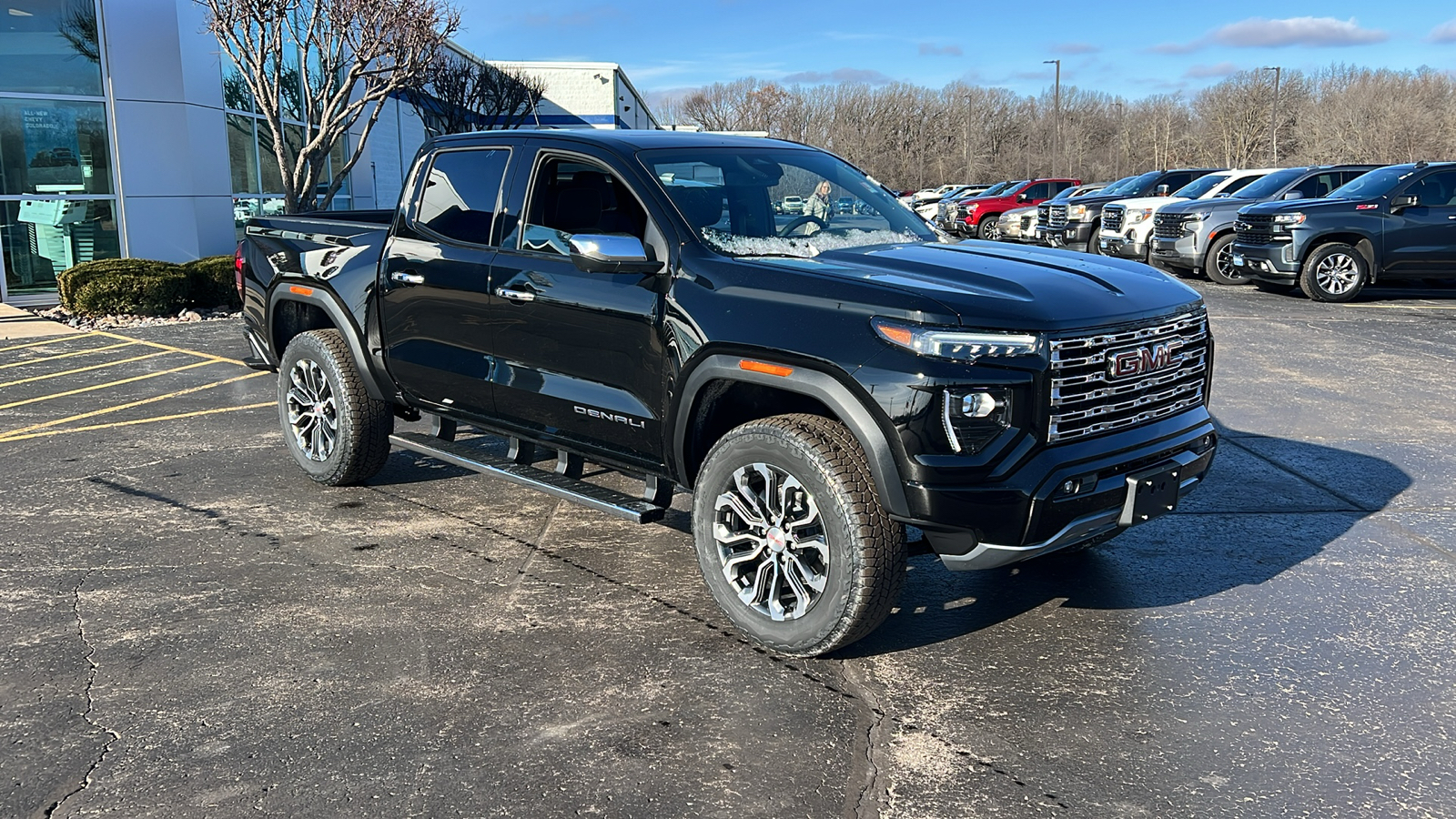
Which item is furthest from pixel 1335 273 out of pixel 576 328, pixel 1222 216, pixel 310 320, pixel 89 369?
pixel 89 369

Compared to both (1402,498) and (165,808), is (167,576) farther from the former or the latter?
(1402,498)

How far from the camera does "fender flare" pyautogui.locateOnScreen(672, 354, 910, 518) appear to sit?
3830 mm

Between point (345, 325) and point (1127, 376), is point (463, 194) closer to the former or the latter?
point (345, 325)

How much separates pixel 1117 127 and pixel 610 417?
104 metres

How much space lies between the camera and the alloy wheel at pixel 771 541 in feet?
13.5

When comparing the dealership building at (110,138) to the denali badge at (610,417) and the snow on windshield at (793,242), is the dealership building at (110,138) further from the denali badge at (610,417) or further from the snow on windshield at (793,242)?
the snow on windshield at (793,242)

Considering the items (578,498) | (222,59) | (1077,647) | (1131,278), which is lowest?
(1077,647)

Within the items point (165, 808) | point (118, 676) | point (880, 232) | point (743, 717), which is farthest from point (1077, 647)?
point (118, 676)

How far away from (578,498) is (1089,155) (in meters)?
98.6

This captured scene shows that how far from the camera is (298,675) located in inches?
160

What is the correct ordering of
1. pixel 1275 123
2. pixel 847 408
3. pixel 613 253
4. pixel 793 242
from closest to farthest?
pixel 847 408
pixel 613 253
pixel 793 242
pixel 1275 123

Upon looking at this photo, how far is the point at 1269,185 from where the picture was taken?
61.6 feet

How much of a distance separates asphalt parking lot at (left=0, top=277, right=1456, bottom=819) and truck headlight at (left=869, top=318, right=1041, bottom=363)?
1.15m

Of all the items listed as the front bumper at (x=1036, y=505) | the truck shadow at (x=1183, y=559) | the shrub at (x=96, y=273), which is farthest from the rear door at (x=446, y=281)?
the shrub at (x=96, y=273)
